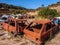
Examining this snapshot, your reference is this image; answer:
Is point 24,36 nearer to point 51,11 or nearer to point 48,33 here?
point 48,33

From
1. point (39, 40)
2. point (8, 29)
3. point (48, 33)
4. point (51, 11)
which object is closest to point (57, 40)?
point (48, 33)

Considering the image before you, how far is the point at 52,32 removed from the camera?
10211 mm

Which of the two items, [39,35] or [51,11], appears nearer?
[39,35]

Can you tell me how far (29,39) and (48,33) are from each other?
124cm

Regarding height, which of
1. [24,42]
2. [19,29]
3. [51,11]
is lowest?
A: [24,42]

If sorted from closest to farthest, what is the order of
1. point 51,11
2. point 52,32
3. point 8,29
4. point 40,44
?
point 40,44 < point 52,32 < point 8,29 < point 51,11

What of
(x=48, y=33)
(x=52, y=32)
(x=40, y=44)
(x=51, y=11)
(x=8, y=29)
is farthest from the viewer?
(x=51, y=11)

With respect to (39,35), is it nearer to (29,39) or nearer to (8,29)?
(29,39)

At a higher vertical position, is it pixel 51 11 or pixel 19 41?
pixel 51 11

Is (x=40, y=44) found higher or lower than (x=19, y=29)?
lower

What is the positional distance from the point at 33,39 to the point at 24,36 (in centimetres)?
123

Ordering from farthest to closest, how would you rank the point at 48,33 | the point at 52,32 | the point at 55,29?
the point at 55,29 < the point at 52,32 < the point at 48,33

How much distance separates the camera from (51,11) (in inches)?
959

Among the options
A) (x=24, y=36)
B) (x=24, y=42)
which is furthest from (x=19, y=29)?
(x=24, y=42)
